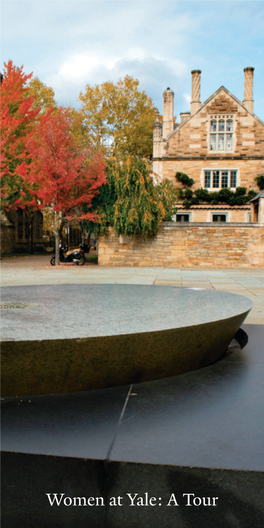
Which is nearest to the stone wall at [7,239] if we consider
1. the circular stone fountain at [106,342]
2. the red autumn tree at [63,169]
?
the red autumn tree at [63,169]

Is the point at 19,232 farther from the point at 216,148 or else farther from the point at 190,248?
the point at 190,248

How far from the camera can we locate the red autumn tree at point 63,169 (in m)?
15.6

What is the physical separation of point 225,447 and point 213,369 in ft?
3.53

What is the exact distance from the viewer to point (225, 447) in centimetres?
186

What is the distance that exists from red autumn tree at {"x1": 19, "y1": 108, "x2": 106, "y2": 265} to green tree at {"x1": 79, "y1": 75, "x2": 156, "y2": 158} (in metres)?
14.7

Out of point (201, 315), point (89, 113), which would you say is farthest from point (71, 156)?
point (89, 113)

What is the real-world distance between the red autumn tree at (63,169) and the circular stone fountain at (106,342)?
1279 cm

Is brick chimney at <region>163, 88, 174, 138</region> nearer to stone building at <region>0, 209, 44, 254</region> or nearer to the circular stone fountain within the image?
stone building at <region>0, 209, 44, 254</region>

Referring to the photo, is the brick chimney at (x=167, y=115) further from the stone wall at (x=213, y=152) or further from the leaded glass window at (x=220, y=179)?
the leaded glass window at (x=220, y=179)

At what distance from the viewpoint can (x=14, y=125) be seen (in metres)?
18.9

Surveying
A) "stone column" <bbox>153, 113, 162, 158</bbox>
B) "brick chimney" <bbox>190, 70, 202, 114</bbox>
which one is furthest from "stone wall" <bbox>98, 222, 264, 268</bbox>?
"brick chimney" <bbox>190, 70, 202, 114</bbox>

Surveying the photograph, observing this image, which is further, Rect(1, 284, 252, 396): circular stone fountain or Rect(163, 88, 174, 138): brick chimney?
Rect(163, 88, 174, 138): brick chimney

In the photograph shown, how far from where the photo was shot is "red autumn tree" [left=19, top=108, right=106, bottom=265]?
15578 millimetres

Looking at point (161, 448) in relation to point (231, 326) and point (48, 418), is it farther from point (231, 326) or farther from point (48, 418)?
point (231, 326)
